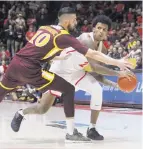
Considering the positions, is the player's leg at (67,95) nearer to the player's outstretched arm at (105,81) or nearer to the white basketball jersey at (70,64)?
the white basketball jersey at (70,64)

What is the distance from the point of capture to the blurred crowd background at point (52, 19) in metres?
14.9

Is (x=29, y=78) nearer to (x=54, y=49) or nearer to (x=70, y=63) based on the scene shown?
(x=54, y=49)

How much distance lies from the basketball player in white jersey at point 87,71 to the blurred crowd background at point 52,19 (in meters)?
7.98

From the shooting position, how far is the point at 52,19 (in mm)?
18297

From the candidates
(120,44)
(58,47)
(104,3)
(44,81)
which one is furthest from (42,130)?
(104,3)

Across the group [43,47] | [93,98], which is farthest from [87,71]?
[43,47]

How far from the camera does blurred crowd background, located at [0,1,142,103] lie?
49.0ft

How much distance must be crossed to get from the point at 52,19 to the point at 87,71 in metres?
13.1

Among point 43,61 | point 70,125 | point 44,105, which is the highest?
point 43,61

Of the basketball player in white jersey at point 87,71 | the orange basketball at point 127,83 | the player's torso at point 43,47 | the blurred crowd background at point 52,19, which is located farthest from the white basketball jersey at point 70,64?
the blurred crowd background at point 52,19

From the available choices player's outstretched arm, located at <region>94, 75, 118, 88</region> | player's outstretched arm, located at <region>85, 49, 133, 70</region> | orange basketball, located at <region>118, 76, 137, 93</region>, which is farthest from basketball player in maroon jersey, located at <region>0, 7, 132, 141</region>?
player's outstretched arm, located at <region>94, 75, 118, 88</region>

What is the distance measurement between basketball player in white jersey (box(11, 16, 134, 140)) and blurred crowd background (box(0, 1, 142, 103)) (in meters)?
7.98

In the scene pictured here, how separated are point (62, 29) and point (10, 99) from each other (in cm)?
816

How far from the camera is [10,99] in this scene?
12.7 metres
